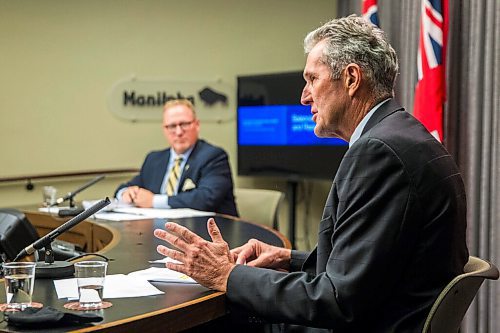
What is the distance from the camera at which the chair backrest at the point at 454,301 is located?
1.55 meters

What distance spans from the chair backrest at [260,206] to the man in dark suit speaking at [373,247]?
244 centimetres

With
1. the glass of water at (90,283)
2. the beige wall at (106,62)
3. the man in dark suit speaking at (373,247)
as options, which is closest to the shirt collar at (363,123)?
the man in dark suit speaking at (373,247)

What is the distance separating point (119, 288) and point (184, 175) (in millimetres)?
2459

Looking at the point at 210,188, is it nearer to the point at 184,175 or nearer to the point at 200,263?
Answer: the point at 184,175

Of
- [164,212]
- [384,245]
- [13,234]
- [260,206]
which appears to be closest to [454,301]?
[384,245]

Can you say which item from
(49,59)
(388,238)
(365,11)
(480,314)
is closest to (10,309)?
(388,238)

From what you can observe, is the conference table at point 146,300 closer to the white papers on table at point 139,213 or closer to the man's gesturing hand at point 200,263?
the man's gesturing hand at point 200,263

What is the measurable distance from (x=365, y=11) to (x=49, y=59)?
8.12ft

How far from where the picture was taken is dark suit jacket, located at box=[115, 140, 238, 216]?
4.03 meters

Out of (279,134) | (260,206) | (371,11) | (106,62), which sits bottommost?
(260,206)

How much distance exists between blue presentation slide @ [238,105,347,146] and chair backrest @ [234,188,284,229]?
101 centimetres

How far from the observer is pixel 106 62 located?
5.61 meters

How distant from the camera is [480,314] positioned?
3.53 metres

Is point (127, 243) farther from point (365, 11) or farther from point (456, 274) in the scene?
point (365, 11)
